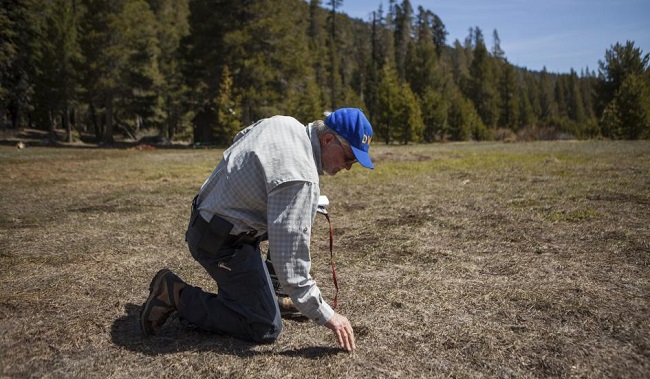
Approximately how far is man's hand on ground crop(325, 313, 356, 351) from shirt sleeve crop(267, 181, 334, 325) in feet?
0.37

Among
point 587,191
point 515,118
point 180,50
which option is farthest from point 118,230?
point 515,118

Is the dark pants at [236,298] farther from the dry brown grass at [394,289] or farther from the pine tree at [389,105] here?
the pine tree at [389,105]

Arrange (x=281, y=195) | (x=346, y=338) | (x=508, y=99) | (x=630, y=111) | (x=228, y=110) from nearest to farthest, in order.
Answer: (x=281, y=195) → (x=346, y=338) → (x=228, y=110) → (x=630, y=111) → (x=508, y=99)

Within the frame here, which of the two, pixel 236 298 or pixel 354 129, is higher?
pixel 354 129

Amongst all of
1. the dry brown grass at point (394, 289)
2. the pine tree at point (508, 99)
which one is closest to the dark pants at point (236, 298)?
the dry brown grass at point (394, 289)

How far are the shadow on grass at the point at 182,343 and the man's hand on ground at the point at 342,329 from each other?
156mm

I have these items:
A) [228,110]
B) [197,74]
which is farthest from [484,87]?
[228,110]

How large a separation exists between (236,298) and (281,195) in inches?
34.8

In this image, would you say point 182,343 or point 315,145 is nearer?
point 315,145

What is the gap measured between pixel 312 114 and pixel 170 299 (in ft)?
106

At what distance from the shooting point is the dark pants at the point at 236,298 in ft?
8.80

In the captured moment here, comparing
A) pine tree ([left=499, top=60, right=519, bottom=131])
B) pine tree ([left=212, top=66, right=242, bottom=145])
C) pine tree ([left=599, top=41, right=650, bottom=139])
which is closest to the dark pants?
pine tree ([left=212, top=66, right=242, bottom=145])

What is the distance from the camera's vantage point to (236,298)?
2.76 metres

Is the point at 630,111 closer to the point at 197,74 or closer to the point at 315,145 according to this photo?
the point at 197,74
